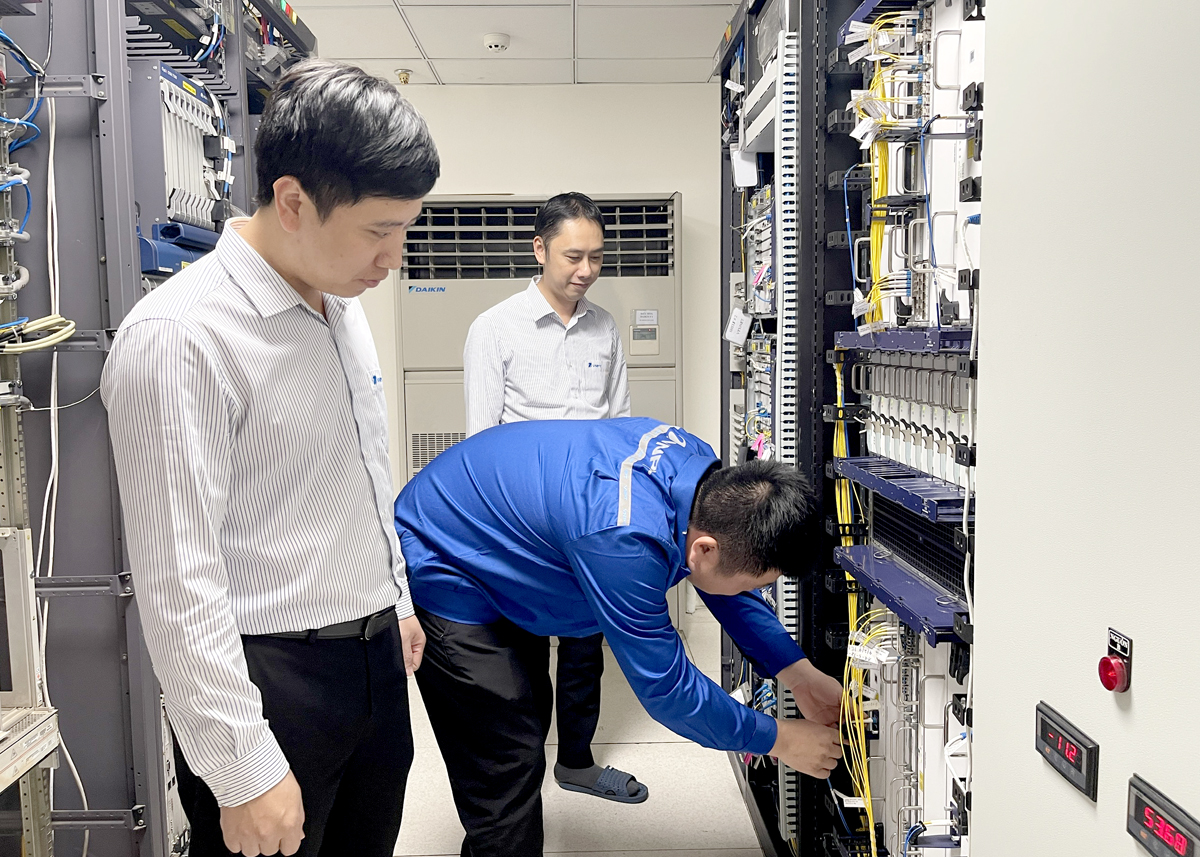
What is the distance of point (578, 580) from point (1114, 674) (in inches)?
31.4

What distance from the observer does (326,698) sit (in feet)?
3.68

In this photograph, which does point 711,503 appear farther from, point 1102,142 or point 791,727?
point 1102,142

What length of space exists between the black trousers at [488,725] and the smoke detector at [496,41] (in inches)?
110

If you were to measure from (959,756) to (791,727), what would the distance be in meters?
0.27

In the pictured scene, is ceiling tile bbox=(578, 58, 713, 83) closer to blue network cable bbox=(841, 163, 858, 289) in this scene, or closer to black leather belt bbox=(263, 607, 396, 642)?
blue network cable bbox=(841, 163, 858, 289)

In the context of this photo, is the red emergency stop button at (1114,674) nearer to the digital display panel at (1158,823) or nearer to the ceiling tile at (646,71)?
the digital display panel at (1158,823)

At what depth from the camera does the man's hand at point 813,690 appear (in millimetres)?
1658

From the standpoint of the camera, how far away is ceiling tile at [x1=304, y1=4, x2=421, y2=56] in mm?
3387

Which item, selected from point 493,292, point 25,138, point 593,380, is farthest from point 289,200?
point 493,292

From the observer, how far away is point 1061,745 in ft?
3.13

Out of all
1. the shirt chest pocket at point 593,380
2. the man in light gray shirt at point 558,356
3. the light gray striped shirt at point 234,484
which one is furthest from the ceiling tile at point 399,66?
the light gray striped shirt at point 234,484

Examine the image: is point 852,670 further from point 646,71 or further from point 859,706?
point 646,71

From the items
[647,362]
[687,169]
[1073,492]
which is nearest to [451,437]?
[647,362]

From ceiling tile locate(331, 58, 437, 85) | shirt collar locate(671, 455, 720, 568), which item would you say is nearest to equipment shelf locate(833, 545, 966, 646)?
shirt collar locate(671, 455, 720, 568)
